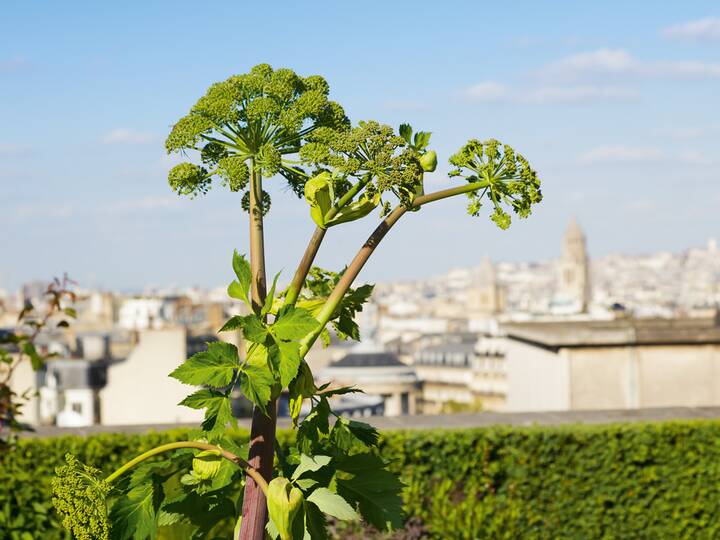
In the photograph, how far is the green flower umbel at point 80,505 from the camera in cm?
233

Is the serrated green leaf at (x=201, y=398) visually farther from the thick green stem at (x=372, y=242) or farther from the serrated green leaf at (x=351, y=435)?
the serrated green leaf at (x=351, y=435)

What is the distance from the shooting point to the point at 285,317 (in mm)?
2709

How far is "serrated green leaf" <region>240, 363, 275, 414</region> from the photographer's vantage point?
258 cm

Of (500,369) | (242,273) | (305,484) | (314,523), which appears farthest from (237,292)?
(500,369)

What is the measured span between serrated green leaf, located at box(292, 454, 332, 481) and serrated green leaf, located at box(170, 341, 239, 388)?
37cm

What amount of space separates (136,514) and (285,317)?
0.75 metres

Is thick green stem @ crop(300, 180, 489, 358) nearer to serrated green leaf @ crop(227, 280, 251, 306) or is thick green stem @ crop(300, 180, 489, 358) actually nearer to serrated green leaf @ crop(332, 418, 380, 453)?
serrated green leaf @ crop(227, 280, 251, 306)

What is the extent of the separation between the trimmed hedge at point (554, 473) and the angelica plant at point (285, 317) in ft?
19.6

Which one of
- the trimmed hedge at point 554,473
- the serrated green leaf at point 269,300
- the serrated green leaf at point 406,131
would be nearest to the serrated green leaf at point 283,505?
the serrated green leaf at point 269,300

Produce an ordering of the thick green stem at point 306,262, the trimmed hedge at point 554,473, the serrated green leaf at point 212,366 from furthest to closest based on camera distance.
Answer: the trimmed hedge at point 554,473, the thick green stem at point 306,262, the serrated green leaf at point 212,366

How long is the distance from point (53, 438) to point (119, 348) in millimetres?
109202

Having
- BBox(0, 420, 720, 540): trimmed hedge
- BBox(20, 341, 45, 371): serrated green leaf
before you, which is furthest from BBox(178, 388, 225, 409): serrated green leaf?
BBox(0, 420, 720, 540): trimmed hedge

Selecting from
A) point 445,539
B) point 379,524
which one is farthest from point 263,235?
point 445,539

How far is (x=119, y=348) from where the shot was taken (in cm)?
11538
